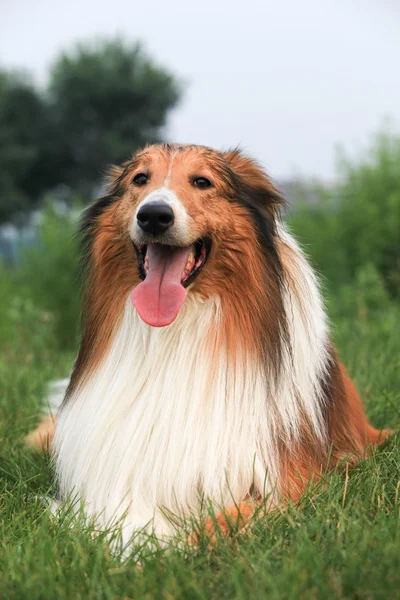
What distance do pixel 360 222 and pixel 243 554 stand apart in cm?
790

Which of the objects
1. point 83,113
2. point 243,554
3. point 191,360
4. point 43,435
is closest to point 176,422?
point 191,360

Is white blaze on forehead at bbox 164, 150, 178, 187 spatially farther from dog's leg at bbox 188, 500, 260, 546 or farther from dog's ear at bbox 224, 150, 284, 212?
dog's leg at bbox 188, 500, 260, 546

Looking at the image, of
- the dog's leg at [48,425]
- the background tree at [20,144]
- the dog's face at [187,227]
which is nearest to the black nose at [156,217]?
the dog's face at [187,227]

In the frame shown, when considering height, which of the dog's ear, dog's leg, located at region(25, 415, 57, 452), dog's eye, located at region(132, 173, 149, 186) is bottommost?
dog's leg, located at region(25, 415, 57, 452)

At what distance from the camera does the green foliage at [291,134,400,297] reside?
31.8 feet

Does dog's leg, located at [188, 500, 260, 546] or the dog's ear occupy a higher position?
the dog's ear

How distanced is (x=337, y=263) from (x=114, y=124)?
2795 cm

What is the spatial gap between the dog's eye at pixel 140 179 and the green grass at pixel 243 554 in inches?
59.3

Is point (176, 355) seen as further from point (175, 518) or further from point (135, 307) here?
point (175, 518)

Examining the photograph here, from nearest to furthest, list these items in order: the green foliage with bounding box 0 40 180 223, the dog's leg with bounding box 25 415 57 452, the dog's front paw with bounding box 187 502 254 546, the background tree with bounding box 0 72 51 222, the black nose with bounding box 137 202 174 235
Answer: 1. the dog's front paw with bounding box 187 502 254 546
2. the black nose with bounding box 137 202 174 235
3. the dog's leg with bounding box 25 415 57 452
4. the background tree with bounding box 0 72 51 222
5. the green foliage with bounding box 0 40 180 223

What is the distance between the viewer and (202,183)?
3.33m

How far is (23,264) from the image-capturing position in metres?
10.1

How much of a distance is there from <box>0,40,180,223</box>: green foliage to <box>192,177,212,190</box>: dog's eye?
105 ft

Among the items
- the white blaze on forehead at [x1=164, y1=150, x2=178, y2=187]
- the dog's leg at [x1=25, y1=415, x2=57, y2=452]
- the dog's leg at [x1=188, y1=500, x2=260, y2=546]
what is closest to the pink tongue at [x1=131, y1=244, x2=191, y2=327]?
the white blaze on forehead at [x1=164, y1=150, x2=178, y2=187]
